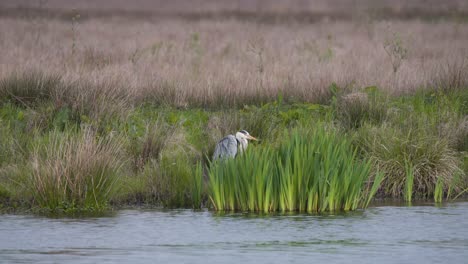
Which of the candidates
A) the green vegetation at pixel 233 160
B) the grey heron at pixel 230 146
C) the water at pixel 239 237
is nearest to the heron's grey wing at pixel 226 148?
the grey heron at pixel 230 146

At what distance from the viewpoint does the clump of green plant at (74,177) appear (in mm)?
11414

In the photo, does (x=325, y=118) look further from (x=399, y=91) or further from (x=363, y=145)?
(x=399, y=91)

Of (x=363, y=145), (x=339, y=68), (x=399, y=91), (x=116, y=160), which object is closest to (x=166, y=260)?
(x=116, y=160)

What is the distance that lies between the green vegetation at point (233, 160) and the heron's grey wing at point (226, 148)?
28 cm

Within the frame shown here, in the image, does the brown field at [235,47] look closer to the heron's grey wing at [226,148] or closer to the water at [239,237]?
the heron's grey wing at [226,148]

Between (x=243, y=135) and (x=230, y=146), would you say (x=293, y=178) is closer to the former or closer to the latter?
(x=230, y=146)

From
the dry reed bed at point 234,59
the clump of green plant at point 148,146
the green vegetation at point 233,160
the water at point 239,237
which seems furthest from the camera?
the dry reed bed at point 234,59

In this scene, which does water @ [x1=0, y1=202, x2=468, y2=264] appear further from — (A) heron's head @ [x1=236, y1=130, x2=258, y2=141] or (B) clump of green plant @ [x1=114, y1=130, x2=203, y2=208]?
(A) heron's head @ [x1=236, y1=130, x2=258, y2=141]

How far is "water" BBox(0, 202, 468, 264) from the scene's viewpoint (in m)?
9.26

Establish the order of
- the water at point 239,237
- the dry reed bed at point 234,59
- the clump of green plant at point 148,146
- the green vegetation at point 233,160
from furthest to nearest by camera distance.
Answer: the dry reed bed at point 234,59 < the clump of green plant at point 148,146 < the green vegetation at point 233,160 < the water at point 239,237

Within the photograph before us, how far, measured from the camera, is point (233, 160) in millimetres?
11375

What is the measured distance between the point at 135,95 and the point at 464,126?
6252mm

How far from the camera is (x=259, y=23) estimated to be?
47719 millimetres

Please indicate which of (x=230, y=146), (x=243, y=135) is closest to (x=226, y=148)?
(x=230, y=146)
